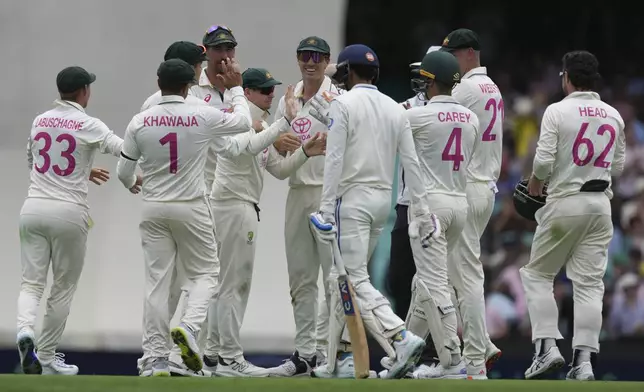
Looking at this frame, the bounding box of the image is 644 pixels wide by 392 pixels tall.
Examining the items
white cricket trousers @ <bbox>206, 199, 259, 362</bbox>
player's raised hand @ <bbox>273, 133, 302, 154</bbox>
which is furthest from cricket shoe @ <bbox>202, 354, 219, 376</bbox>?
player's raised hand @ <bbox>273, 133, 302, 154</bbox>

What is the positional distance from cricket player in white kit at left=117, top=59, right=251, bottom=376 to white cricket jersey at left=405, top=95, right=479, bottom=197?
1.24 m

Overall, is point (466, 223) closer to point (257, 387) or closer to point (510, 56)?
point (257, 387)

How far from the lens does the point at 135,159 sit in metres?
9.82

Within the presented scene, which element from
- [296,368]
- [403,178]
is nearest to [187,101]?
[403,178]

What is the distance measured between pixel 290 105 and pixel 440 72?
3.59ft

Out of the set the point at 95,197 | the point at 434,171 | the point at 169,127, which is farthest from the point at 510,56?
the point at 169,127

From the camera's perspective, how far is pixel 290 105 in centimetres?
1037

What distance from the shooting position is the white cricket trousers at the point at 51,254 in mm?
10469

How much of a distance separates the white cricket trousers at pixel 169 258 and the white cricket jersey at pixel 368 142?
101 cm

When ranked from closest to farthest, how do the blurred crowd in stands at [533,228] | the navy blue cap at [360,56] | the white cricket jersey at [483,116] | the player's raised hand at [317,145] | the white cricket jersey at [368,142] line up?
the white cricket jersey at [368,142] → the navy blue cap at [360,56] → the player's raised hand at [317,145] → the white cricket jersey at [483,116] → the blurred crowd in stands at [533,228]

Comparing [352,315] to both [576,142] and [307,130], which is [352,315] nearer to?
[307,130]

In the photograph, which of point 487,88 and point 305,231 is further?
point 487,88

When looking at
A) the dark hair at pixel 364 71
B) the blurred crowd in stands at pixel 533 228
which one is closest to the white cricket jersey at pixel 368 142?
the dark hair at pixel 364 71

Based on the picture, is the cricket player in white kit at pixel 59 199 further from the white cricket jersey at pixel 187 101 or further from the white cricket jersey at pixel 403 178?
the white cricket jersey at pixel 403 178
